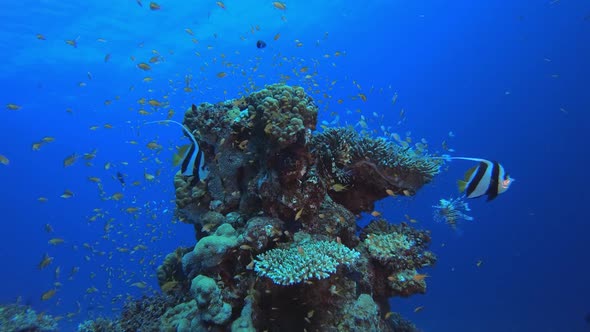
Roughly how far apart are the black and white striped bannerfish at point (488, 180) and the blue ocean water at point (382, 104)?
64.7 feet

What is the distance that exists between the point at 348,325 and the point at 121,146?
86.8 m

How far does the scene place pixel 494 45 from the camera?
58.6 m

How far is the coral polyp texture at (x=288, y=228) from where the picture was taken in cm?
470

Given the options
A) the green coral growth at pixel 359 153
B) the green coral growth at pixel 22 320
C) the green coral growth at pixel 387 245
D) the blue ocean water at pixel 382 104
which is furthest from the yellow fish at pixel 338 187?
the blue ocean water at pixel 382 104

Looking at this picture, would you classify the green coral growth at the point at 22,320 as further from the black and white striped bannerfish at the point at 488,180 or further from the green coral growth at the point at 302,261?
the black and white striped bannerfish at the point at 488,180

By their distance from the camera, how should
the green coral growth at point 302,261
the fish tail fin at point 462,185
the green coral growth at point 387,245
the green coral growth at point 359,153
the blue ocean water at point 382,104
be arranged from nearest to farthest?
1. the fish tail fin at point 462,185
2. the green coral growth at point 302,261
3. the green coral growth at point 387,245
4. the green coral growth at point 359,153
5. the blue ocean water at point 382,104

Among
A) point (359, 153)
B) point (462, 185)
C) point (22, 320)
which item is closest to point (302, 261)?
point (462, 185)

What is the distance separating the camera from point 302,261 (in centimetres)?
463

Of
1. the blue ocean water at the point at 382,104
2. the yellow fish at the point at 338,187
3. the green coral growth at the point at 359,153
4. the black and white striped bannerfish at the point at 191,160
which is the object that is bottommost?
the black and white striped bannerfish at the point at 191,160

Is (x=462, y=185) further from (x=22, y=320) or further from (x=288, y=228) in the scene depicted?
(x=22, y=320)

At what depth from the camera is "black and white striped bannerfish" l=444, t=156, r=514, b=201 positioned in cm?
316

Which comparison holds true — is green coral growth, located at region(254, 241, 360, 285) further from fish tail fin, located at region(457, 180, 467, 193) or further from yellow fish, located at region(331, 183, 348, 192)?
fish tail fin, located at region(457, 180, 467, 193)

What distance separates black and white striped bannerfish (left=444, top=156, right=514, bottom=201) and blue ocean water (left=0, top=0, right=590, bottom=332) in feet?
64.7

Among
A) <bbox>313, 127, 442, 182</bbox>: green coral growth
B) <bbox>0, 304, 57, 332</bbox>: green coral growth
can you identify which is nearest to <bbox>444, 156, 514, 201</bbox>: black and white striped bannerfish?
<bbox>313, 127, 442, 182</bbox>: green coral growth
